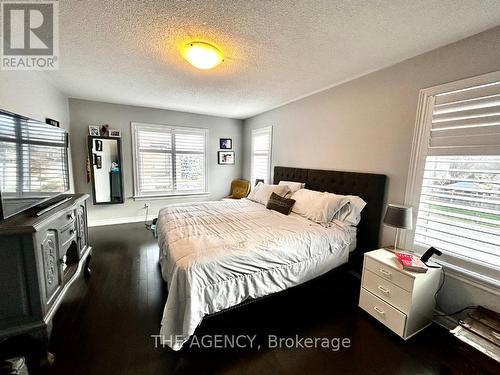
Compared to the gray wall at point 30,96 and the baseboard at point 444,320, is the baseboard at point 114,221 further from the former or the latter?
the baseboard at point 444,320

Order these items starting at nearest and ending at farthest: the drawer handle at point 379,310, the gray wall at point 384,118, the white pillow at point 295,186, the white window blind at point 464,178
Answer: the white window blind at point 464,178 < the gray wall at point 384,118 < the drawer handle at point 379,310 < the white pillow at point 295,186

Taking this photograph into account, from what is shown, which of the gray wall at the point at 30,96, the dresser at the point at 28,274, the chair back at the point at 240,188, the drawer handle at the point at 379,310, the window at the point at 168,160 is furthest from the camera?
the chair back at the point at 240,188

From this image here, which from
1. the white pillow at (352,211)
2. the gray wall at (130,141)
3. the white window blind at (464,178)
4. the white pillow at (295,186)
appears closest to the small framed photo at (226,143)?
the gray wall at (130,141)

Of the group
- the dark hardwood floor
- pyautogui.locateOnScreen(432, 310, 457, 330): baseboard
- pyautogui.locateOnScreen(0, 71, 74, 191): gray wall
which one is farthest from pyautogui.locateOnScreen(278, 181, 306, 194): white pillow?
pyautogui.locateOnScreen(0, 71, 74, 191): gray wall

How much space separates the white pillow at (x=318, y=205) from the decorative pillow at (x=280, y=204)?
77 millimetres

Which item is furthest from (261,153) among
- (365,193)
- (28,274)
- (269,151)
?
(28,274)

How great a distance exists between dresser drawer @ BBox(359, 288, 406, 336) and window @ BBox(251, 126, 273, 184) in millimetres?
2839

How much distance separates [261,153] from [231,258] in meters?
3.39

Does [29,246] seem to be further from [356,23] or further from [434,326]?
[434,326]

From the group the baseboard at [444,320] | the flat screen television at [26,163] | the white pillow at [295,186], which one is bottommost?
the baseboard at [444,320]

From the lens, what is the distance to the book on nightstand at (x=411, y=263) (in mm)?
1653

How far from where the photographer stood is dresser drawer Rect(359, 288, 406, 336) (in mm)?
1665

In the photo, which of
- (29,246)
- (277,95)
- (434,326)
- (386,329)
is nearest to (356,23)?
(277,95)

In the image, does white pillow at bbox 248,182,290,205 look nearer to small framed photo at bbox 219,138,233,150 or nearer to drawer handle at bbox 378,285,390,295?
drawer handle at bbox 378,285,390,295
